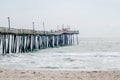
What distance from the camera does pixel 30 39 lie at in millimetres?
53312

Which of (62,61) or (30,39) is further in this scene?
A: (30,39)

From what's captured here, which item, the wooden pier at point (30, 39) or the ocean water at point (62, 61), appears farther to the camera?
the wooden pier at point (30, 39)

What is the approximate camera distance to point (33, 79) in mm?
15945

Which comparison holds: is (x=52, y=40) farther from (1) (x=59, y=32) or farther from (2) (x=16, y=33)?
(2) (x=16, y=33)

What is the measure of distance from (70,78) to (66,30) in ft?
202

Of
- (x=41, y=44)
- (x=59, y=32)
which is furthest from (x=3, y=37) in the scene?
(x=59, y=32)

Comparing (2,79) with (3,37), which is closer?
(2,79)

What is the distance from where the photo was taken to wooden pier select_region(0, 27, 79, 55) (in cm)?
4188

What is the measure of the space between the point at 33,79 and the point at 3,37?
26.1 meters

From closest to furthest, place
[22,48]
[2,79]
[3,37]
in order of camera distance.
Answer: [2,79] < [3,37] < [22,48]

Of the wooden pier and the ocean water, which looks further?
the wooden pier

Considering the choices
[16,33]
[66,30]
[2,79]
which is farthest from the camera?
[66,30]

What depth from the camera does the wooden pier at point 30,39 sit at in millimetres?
41875

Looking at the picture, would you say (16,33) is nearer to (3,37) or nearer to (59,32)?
(3,37)
